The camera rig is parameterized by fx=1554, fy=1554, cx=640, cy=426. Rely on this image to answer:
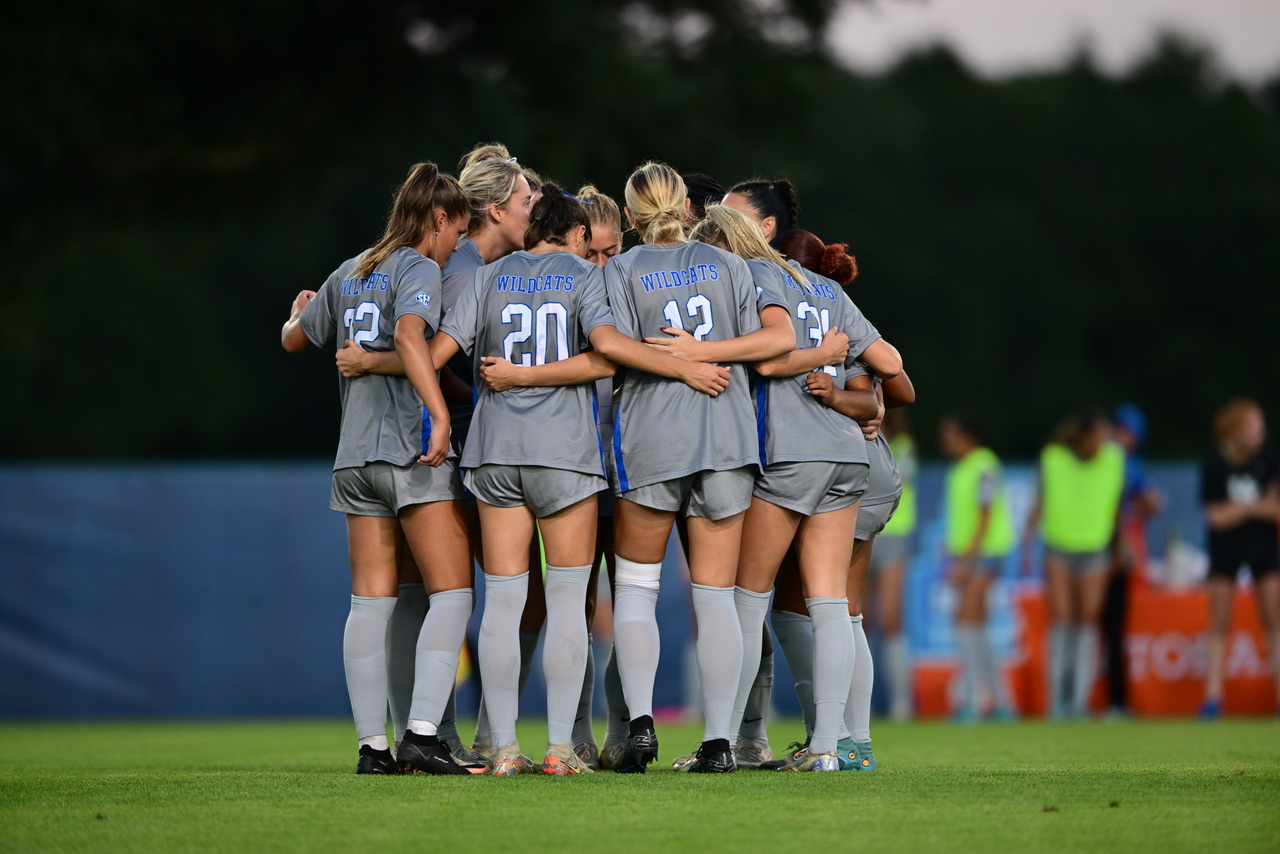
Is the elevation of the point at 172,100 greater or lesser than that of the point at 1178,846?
greater

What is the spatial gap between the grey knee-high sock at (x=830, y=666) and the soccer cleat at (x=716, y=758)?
0.38m

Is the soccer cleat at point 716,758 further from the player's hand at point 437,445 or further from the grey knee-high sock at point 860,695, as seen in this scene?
the player's hand at point 437,445

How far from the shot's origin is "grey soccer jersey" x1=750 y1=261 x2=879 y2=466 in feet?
19.3

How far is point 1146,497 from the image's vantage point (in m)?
12.9

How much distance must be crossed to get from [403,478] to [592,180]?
1282 cm

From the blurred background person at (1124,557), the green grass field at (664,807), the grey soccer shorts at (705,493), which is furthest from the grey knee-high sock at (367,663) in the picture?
the blurred background person at (1124,557)

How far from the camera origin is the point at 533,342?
5750 millimetres

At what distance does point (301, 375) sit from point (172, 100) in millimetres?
20800

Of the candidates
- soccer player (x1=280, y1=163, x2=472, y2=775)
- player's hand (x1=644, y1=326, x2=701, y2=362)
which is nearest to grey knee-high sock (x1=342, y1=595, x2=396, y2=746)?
soccer player (x1=280, y1=163, x2=472, y2=775)

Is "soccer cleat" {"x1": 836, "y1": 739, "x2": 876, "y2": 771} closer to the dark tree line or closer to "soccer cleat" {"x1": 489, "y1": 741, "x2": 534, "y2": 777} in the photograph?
"soccer cleat" {"x1": 489, "y1": 741, "x2": 534, "y2": 777}

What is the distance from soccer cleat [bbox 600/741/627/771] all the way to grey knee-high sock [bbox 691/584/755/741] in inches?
15.3

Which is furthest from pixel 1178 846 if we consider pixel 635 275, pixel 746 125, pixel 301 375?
pixel 301 375

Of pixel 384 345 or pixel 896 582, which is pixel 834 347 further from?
pixel 896 582

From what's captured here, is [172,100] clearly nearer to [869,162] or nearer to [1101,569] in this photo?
[1101,569]
